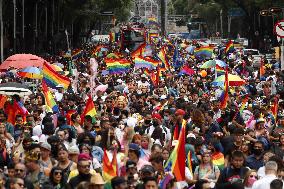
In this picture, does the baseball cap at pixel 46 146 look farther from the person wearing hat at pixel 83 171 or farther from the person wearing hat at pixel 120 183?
the person wearing hat at pixel 120 183

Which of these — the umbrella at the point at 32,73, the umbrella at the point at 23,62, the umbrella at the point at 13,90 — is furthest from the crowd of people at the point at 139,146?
the umbrella at the point at 23,62

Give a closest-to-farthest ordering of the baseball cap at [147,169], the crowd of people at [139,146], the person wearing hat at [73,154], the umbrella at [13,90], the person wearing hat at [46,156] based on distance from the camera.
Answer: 1. the baseball cap at [147,169]
2. the crowd of people at [139,146]
3. the person wearing hat at [46,156]
4. the person wearing hat at [73,154]
5. the umbrella at [13,90]

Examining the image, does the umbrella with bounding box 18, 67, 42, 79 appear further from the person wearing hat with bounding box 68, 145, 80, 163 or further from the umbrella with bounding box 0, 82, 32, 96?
the person wearing hat with bounding box 68, 145, 80, 163

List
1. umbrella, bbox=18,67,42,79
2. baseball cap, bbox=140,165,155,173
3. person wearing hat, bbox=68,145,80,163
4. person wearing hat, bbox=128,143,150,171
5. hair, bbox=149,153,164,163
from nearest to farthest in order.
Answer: baseball cap, bbox=140,165,155,173 → hair, bbox=149,153,164,163 → person wearing hat, bbox=128,143,150,171 → person wearing hat, bbox=68,145,80,163 → umbrella, bbox=18,67,42,79

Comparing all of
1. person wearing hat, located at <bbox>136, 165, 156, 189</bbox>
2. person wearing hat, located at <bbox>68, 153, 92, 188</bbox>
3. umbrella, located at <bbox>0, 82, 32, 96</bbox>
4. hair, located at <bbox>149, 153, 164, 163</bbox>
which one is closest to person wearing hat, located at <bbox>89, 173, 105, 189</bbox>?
person wearing hat, located at <bbox>136, 165, 156, 189</bbox>

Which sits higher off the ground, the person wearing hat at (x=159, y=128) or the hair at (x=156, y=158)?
the hair at (x=156, y=158)

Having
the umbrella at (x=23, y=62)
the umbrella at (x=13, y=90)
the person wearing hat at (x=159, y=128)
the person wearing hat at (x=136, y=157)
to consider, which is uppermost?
the umbrella at (x=23, y=62)

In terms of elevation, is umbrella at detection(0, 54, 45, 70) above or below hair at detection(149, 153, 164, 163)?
above

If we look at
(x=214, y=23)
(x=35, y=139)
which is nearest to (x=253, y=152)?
(x=35, y=139)

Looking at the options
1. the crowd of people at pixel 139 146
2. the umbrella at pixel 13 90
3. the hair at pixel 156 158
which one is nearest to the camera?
the crowd of people at pixel 139 146

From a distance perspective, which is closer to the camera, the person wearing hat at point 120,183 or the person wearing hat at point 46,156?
the person wearing hat at point 120,183

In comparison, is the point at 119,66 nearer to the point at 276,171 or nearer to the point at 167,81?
the point at 167,81

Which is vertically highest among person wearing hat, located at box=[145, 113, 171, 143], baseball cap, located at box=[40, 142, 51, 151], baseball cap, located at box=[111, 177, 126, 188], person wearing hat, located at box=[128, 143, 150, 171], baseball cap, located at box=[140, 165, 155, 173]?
baseball cap, located at box=[40, 142, 51, 151]

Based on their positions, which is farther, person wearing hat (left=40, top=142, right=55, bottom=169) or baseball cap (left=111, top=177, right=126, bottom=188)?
person wearing hat (left=40, top=142, right=55, bottom=169)
